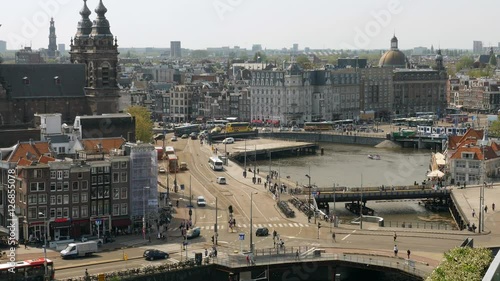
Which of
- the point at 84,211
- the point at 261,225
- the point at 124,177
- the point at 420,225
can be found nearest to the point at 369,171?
the point at 420,225

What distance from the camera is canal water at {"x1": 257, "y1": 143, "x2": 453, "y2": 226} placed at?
63.5 meters

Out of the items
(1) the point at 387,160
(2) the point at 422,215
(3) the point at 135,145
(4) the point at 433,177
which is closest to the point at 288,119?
(1) the point at 387,160

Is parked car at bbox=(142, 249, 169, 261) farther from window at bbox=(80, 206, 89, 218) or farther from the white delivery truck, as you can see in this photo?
window at bbox=(80, 206, 89, 218)

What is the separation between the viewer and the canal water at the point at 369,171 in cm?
6350

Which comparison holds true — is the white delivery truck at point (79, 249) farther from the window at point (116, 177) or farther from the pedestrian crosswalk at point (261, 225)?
the pedestrian crosswalk at point (261, 225)

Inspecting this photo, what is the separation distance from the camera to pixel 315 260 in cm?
4609

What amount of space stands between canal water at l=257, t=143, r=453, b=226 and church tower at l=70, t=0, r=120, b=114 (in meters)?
15.9

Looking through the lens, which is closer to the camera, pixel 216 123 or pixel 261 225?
pixel 261 225

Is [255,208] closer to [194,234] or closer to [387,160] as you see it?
[194,234]

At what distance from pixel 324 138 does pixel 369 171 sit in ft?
92.4

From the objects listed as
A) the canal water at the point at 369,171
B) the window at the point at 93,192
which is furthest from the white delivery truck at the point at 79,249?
the canal water at the point at 369,171

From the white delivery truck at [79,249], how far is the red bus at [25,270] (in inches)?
138

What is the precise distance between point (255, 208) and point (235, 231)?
23.5 feet

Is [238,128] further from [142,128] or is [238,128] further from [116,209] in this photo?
[116,209]
